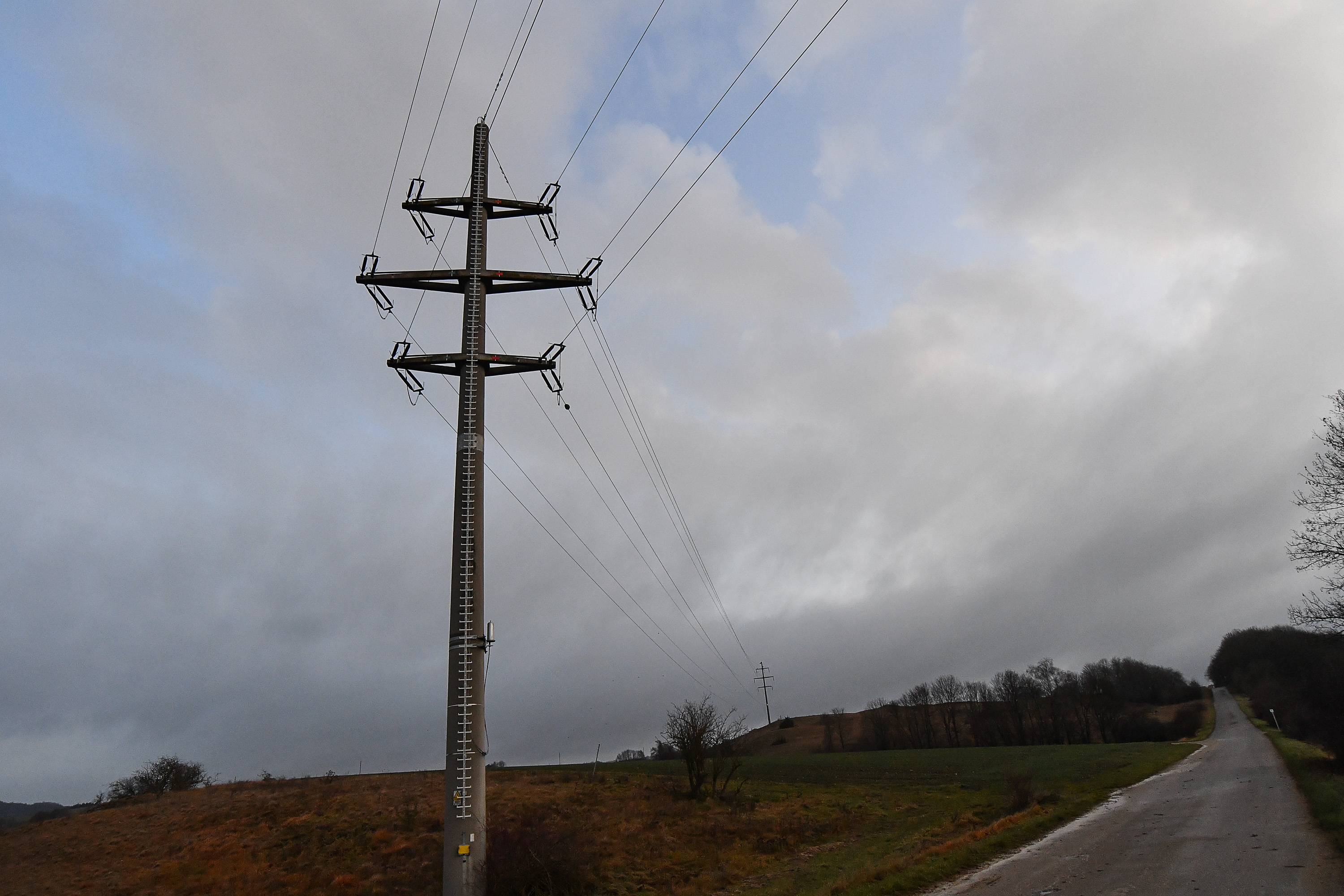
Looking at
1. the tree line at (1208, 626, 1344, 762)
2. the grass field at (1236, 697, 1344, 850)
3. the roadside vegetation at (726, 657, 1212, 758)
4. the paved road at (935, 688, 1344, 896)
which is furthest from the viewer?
the roadside vegetation at (726, 657, 1212, 758)

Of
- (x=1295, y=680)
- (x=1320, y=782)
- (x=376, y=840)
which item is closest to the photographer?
(x=1320, y=782)

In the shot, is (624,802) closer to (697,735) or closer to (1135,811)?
(697,735)

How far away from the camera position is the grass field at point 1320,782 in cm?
1866

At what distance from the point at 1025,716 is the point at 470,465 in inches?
5910

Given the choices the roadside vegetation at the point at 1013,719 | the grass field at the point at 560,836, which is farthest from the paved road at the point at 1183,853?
the roadside vegetation at the point at 1013,719

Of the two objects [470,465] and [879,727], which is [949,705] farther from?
[470,465]

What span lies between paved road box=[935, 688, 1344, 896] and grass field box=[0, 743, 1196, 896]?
70.0 inches

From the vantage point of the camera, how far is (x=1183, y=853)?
55.3 ft

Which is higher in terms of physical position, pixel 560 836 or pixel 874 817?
pixel 560 836

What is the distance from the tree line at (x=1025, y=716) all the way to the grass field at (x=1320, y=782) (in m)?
62.8

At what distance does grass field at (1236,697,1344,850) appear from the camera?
734 inches

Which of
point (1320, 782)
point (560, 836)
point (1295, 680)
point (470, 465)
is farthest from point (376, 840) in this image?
point (1295, 680)

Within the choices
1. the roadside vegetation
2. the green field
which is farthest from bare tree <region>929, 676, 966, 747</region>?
the green field

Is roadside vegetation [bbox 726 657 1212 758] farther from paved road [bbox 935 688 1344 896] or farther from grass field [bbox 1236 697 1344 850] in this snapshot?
paved road [bbox 935 688 1344 896]
